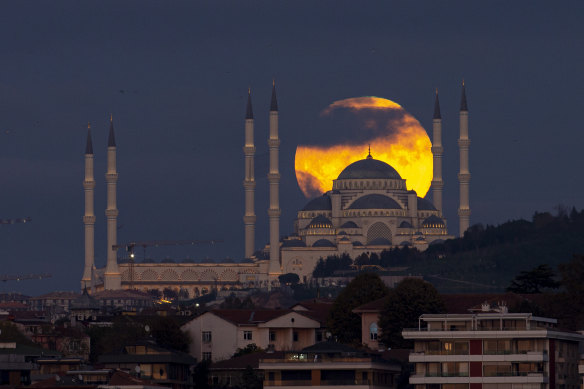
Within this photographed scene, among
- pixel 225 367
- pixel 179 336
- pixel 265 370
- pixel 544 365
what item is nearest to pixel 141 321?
pixel 179 336

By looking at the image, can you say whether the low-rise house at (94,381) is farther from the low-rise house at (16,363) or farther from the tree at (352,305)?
the tree at (352,305)

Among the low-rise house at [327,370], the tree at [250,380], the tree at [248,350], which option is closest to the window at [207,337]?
the tree at [248,350]

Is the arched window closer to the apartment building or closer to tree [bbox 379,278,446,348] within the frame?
tree [bbox 379,278,446,348]

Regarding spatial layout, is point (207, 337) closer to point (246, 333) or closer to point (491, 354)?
point (246, 333)

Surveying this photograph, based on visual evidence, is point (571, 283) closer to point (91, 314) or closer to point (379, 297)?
point (379, 297)

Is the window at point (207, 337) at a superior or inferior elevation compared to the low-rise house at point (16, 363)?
superior
